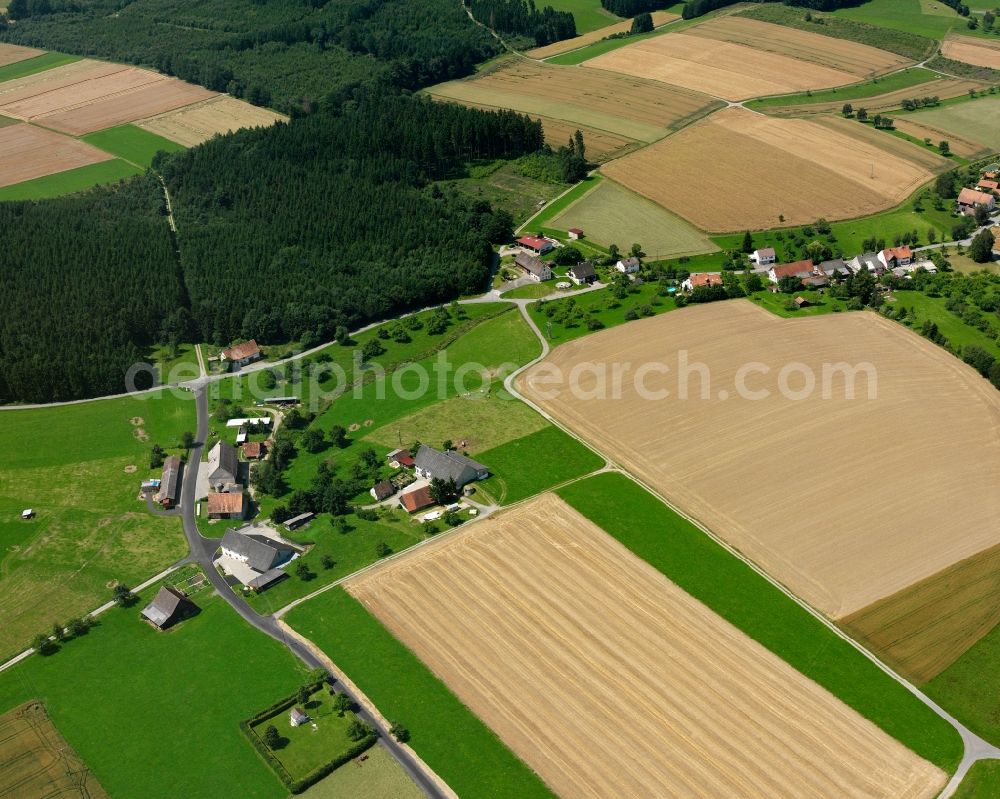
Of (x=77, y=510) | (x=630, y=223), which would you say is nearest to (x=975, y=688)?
(x=77, y=510)

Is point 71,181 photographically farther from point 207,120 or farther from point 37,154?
point 207,120

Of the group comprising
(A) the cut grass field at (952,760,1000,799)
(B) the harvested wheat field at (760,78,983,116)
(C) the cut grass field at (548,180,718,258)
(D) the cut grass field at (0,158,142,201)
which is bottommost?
(A) the cut grass field at (952,760,1000,799)

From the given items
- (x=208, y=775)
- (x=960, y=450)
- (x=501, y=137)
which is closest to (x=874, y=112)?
(x=501, y=137)

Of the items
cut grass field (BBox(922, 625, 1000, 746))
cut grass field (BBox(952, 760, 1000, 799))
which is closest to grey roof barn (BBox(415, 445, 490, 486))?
cut grass field (BBox(922, 625, 1000, 746))

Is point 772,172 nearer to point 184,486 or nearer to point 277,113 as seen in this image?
point 277,113

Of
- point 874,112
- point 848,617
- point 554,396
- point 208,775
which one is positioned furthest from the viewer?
point 874,112

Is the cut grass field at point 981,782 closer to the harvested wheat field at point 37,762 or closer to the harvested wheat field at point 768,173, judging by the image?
the harvested wheat field at point 37,762

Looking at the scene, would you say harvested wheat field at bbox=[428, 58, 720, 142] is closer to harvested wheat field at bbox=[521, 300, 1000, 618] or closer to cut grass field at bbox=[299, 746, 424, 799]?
harvested wheat field at bbox=[521, 300, 1000, 618]
